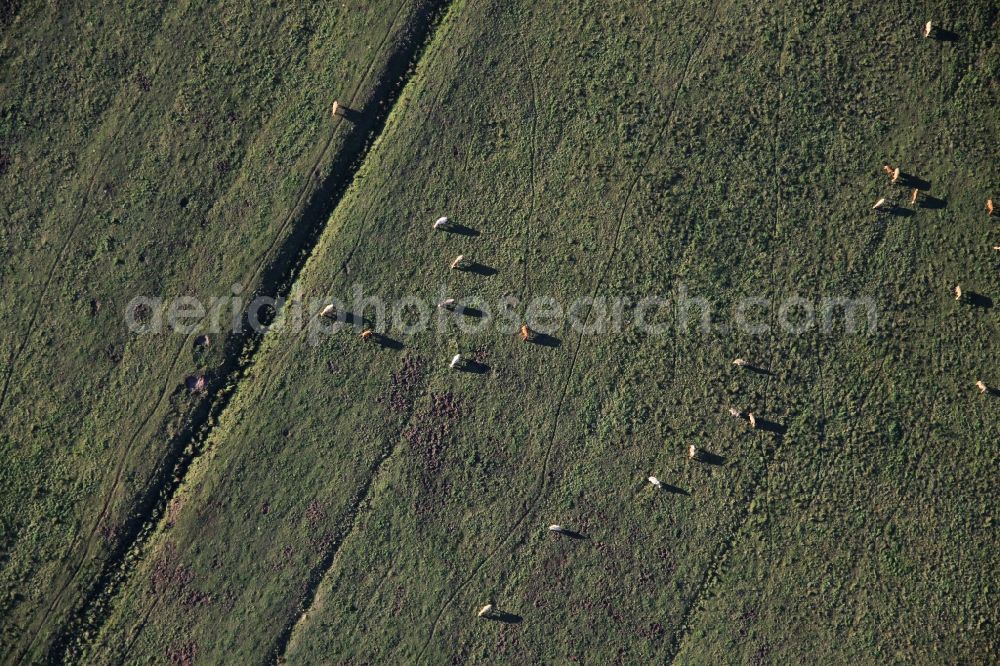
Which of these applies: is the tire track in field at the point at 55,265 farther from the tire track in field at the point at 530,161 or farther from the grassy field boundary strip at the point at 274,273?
the tire track in field at the point at 530,161

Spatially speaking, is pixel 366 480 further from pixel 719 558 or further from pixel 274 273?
pixel 719 558

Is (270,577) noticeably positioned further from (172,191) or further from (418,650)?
(172,191)

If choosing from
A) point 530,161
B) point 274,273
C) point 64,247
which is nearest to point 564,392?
point 530,161

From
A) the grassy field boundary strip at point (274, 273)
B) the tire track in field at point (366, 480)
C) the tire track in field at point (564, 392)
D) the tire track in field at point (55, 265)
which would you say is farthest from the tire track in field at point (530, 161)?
the tire track in field at point (55, 265)

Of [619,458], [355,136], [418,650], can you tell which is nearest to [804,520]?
[619,458]

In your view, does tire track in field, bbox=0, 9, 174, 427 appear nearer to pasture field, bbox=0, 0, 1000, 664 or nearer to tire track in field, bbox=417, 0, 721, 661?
pasture field, bbox=0, 0, 1000, 664

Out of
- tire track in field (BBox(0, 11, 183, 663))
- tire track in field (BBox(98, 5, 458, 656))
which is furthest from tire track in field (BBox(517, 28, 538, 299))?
tire track in field (BBox(0, 11, 183, 663))
